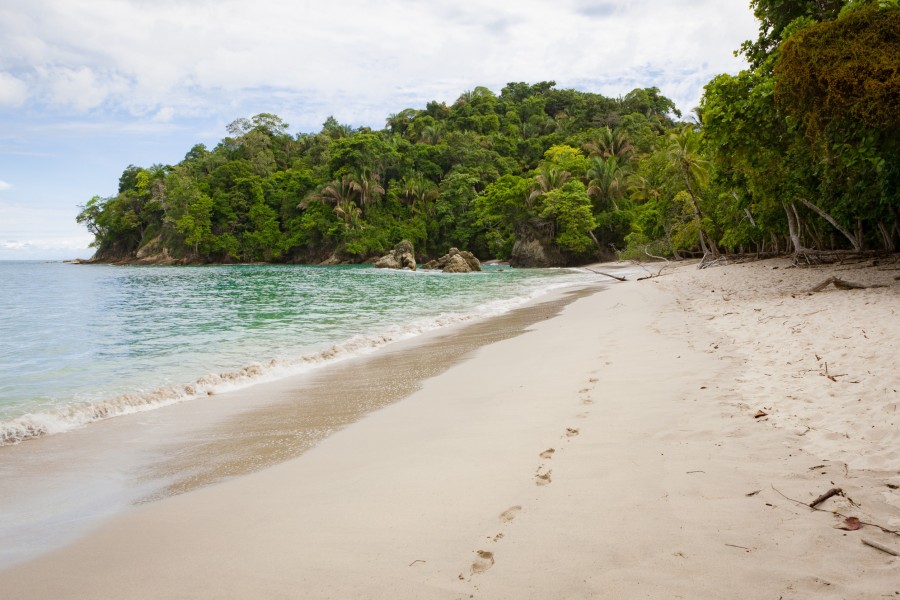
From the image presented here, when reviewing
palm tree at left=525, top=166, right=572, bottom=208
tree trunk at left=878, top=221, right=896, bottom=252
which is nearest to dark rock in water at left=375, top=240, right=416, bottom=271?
palm tree at left=525, top=166, right=572, bottom=208

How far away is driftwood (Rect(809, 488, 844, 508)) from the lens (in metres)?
2.58

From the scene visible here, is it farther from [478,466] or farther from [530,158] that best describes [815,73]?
[530,158]

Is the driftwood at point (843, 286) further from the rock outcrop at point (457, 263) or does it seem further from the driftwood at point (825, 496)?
the rock outcrop at point (457, 263)

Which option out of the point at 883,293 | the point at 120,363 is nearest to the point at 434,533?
the point at 120,363

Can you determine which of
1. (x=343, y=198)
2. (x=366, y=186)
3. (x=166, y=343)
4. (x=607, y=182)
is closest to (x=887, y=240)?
(x=166, y=343)

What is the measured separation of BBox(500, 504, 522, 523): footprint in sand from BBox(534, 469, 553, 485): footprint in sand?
0.34 meters

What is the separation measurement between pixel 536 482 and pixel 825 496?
1.55m

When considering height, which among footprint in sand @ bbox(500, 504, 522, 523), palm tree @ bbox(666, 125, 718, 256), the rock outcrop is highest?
palm tree @ bbox(666, 125, 718, 256)

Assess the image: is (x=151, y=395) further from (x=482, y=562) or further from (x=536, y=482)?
(x=482, y=562)

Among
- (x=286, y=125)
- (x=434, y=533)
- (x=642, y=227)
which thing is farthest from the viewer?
(x=286, y=125)

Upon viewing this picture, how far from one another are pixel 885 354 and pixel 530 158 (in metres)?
68.8

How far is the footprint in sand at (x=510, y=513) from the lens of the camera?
273 cm

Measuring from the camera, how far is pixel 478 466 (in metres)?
3.51

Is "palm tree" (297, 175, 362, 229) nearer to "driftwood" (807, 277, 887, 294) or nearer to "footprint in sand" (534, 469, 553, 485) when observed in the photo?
"driftwood" (807, 277, 887, 294)
